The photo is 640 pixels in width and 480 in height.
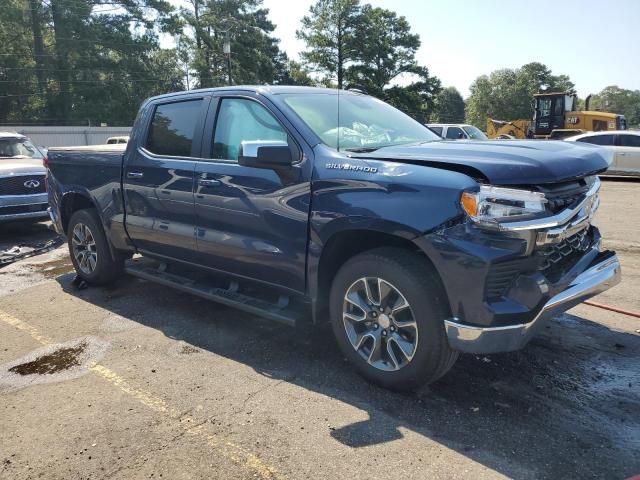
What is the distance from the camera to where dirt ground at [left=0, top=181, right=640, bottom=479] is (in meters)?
2.83

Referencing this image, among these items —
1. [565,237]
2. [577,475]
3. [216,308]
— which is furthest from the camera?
[216,308]

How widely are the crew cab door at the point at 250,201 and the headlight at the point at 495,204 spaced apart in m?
1.19

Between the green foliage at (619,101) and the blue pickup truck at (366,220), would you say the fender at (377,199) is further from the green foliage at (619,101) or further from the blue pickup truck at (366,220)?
the green foliage at (619,101)

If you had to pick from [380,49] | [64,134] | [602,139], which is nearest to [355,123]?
[602,139]

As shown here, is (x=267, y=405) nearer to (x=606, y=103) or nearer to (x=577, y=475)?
(x=577, y=475)

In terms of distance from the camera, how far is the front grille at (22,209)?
346 inches

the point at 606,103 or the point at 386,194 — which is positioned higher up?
the point at 606,103

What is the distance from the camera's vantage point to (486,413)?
3.24 meters

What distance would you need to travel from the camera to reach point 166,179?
479 centimetres

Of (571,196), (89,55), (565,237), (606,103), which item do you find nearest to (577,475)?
(565,237)

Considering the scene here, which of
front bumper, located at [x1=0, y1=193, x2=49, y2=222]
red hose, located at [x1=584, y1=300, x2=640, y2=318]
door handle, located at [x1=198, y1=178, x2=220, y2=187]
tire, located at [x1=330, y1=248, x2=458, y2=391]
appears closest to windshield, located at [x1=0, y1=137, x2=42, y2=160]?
front bumper, located at [x1=0, y1=193, x2=49, y2=222]

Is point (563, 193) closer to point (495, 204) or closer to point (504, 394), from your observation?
point (495, 204)

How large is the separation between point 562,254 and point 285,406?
6.53 feet

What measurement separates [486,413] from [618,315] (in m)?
2.26
